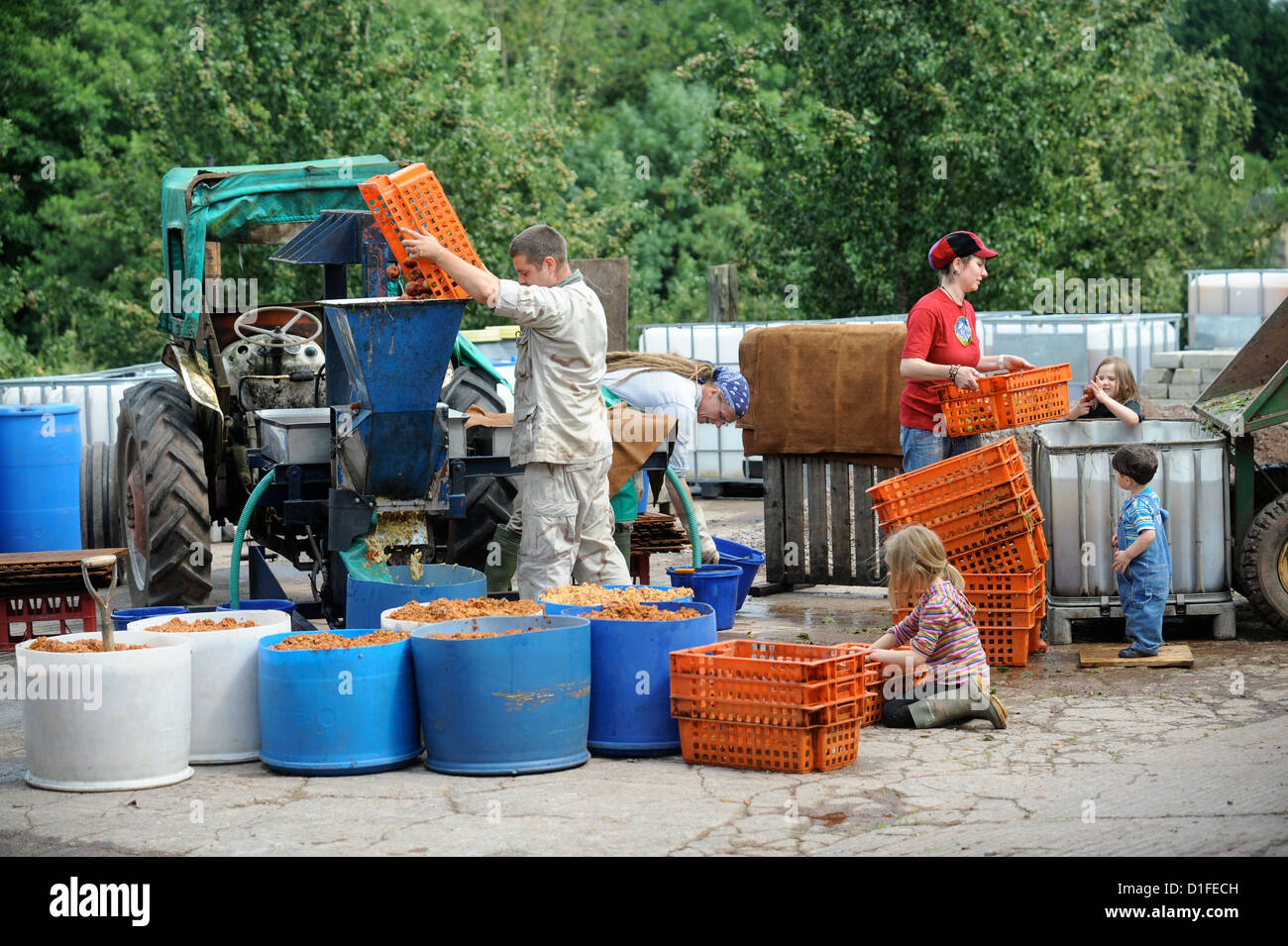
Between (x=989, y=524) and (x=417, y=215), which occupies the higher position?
(x=417, y=215)

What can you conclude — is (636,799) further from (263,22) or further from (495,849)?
(263,22)

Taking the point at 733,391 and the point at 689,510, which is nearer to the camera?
the point at 689,510

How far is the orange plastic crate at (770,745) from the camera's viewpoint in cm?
582

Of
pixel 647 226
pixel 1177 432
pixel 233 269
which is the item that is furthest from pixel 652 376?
pixel 647 226

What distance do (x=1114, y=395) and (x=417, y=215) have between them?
14.2ft

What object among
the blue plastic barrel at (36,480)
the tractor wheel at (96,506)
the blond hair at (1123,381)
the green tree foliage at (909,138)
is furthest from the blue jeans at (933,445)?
the green tree foliage at (909,138)

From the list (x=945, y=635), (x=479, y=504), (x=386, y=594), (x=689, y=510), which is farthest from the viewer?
(x=479, y=504)

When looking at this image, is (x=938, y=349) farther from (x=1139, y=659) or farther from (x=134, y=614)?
(x=134, y=614)

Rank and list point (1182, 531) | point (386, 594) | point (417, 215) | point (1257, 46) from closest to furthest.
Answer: point (417, 215) < point (386, 594) < point (1182, 531) < point (1257, 46)

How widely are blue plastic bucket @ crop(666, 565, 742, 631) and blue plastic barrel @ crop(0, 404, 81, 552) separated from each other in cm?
464

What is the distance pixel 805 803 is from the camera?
5410 mm

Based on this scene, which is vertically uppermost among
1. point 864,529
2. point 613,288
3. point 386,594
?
point 613,288

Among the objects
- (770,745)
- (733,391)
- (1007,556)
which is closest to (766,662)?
(770,745)

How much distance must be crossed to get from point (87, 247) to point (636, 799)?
24.1 meters
